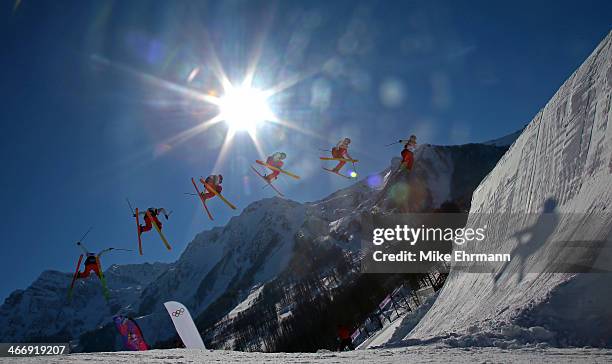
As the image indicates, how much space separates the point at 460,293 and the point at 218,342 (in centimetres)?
17147

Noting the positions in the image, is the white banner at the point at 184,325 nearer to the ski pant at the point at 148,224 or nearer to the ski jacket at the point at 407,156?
the ski pant at the point at 148,224

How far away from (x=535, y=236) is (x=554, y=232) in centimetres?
118

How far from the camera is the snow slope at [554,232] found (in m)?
8.62

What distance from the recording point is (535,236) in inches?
490

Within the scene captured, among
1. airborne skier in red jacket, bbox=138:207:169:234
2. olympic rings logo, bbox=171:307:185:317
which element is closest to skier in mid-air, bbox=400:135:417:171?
airborne skier in red jacket, bbox=138:207:169:234

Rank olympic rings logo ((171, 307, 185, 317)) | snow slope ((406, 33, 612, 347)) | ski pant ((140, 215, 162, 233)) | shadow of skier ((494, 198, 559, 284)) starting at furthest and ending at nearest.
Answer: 1. olympic rings logo ((171, 307, 185, 317))
2. ski pant ((140, 215, 162, 233))
3. shadow of skier ((494, 198, 559, 284))
4. snow slope ((406, 33, 612, 347))

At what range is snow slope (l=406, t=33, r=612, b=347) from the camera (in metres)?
8.62

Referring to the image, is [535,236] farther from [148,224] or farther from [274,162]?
[148,224]

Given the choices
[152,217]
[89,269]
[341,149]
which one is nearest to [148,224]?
[152,217]

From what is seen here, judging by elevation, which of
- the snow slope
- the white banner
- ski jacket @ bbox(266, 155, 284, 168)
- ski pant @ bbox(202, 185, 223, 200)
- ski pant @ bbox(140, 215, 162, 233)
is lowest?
the snow slope

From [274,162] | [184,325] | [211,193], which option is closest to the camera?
[211,193]

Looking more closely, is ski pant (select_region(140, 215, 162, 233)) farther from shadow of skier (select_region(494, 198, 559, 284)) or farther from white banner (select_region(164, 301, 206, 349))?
shadow of skier (select_region(494, 198, 559, 284))

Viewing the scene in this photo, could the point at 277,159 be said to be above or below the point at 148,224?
above

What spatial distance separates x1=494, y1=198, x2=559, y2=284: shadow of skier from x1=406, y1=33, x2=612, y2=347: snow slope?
5 cm
